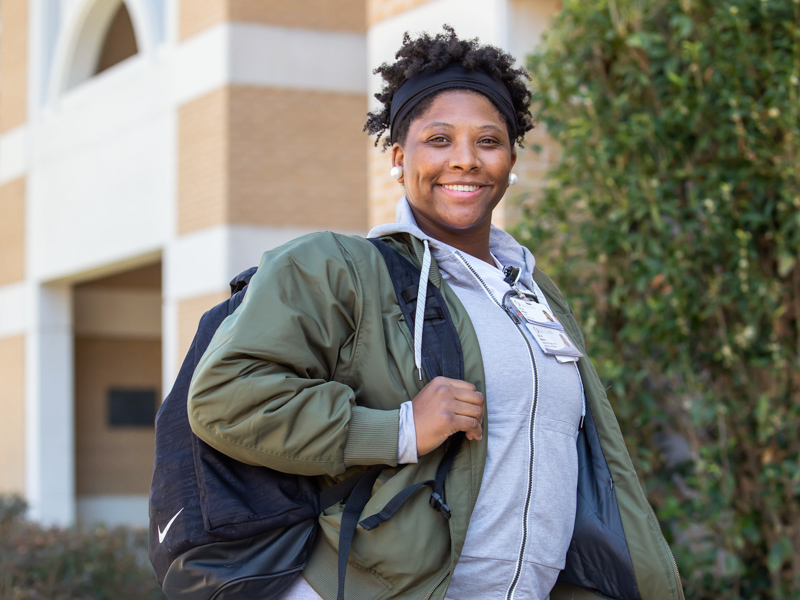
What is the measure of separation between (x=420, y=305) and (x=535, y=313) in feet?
1.11

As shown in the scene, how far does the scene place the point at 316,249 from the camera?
80.0 inches

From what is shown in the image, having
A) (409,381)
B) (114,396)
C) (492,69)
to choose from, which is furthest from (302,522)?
(114,396)

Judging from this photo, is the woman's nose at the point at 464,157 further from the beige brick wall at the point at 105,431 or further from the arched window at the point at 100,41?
the beige brick wall at the point at 105,431

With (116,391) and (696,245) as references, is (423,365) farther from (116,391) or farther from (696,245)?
(116,391)

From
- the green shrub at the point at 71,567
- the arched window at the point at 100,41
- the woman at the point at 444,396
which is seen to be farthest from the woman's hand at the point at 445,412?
the arched window at the point at 100,41

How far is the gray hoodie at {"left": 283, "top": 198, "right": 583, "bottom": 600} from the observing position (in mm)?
2004

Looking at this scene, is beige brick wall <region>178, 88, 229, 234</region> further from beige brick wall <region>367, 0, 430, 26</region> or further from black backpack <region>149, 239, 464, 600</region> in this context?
black backpack <region>149, 239, 464, 600</region>

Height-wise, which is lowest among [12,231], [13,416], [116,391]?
[13,416]

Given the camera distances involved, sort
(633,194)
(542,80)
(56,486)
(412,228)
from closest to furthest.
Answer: (412,228) < (633,194) < (542,80) < (56,486)

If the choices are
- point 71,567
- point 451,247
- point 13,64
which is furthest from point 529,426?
point 13,64

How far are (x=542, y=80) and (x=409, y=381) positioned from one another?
340cm

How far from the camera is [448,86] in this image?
2275 mm

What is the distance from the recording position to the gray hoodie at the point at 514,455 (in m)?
2.00

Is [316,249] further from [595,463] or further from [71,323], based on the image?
[71,323]
